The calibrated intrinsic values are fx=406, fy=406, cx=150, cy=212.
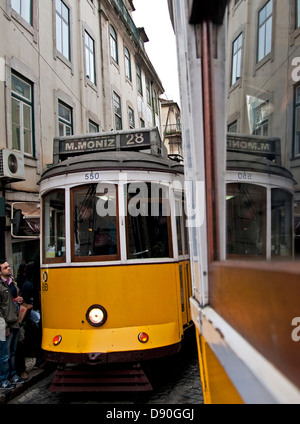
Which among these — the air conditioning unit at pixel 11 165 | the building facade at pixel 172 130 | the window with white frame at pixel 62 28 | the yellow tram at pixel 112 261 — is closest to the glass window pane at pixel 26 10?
the window with white frame at pixel 62 28

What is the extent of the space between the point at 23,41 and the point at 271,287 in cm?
1073

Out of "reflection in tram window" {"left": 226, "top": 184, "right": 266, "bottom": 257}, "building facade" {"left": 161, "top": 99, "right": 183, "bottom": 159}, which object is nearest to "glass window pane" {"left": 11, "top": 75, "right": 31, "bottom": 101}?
"reflection in tram window" {"left": 226, "top": 184, "right": 266, "bottom": 257}

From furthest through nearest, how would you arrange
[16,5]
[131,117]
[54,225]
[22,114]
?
[131,117] < [22,114] < [16,5] < [54,225]

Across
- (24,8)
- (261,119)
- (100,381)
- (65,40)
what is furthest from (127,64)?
(261,119)

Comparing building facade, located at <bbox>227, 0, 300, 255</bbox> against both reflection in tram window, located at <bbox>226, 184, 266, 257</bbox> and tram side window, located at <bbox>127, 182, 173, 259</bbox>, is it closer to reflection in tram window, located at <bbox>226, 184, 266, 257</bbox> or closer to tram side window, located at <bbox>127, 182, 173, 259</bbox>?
reflection in tram window, located at <bbox>226, 184, 266, 257</bbox>

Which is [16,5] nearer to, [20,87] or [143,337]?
[20,87]

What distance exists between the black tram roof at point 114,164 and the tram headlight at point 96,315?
168 centimetres

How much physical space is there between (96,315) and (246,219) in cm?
373

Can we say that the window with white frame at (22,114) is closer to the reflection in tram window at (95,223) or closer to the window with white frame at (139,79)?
the reflection in tram window at (95,223)

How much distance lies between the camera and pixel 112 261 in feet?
16.1

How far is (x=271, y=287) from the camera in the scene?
3.05 feet

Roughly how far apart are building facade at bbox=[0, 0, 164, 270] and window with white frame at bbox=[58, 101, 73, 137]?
1.2 inches

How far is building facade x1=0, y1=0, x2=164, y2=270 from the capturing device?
919 cm

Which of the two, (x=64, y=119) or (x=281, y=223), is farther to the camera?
(x=64, y=119)
